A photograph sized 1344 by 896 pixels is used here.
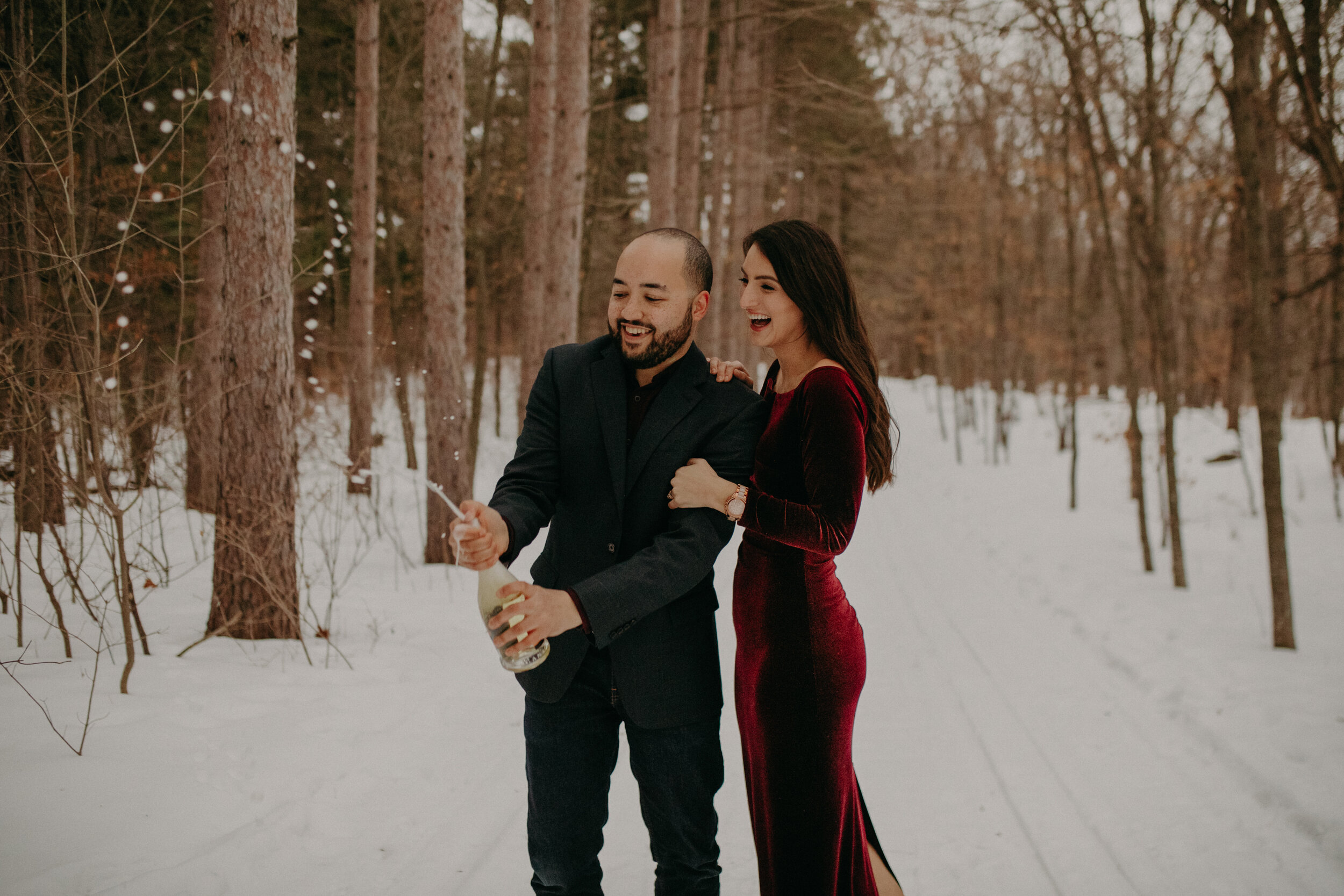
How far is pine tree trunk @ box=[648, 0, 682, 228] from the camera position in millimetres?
9922

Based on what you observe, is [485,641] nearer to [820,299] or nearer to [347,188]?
[820,299]

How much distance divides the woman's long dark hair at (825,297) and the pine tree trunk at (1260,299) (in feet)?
14.6

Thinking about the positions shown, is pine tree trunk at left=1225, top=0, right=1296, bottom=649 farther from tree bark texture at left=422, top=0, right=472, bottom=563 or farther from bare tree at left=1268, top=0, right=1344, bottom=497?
tree bark texture at left=422, top=0, right=472, bottom=563

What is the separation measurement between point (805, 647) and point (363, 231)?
946cm

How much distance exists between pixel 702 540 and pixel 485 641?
4.02 metres

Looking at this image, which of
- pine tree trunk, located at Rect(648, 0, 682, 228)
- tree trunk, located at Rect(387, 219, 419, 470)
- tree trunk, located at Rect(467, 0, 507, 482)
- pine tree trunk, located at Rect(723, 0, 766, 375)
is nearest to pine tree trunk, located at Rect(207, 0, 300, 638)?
tree trunk, located at Rect(387, 219, 419, 470)

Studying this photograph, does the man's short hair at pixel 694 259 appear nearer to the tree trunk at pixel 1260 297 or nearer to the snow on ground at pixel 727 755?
the snow on ground at pixel 727 755

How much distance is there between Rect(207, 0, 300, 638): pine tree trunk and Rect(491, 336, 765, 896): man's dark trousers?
10.5ft

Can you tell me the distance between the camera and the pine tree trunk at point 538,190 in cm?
911

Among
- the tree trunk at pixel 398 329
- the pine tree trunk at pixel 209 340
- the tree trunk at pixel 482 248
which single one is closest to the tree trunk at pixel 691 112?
the tree trunk at pixel 482 248

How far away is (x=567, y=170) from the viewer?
8.54m

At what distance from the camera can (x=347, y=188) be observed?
1436cm

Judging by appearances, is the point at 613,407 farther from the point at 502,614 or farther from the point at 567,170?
the point at 567,170

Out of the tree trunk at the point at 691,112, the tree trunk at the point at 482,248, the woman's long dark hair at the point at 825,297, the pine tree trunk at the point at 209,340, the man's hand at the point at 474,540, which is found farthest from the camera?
the tree trunk at the point at 691,112
